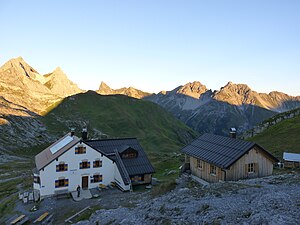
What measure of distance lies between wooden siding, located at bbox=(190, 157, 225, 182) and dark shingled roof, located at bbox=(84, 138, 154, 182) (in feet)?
31.8

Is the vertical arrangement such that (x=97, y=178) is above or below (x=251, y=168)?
below

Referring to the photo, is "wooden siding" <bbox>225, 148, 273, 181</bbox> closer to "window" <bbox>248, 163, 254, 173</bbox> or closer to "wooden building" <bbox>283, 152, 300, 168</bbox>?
"window" <bbox>248, 163, 254, 173</bbox>

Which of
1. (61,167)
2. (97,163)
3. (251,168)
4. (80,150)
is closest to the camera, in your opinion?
(251,168)

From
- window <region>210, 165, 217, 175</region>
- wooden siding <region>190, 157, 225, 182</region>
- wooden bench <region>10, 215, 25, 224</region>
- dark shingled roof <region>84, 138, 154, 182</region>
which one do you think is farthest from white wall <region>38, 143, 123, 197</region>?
window <region>210, 165, 217, 175</region>

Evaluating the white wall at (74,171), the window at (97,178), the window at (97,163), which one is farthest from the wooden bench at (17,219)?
the window at (97,163)

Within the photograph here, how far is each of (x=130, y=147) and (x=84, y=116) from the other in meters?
139

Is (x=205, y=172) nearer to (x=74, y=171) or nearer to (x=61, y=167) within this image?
(x=74, y=171)

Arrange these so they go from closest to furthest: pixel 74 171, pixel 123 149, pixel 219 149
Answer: pixel 219 149 < pixel 74 171 < pixel 123 149

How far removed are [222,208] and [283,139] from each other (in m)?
57.5

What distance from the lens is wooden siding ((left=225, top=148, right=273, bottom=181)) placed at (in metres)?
34.2

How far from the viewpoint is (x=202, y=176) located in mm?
39344

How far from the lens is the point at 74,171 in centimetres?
4497

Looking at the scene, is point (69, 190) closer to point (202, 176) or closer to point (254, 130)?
point (202, 176)

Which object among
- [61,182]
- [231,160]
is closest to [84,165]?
[61,182]
